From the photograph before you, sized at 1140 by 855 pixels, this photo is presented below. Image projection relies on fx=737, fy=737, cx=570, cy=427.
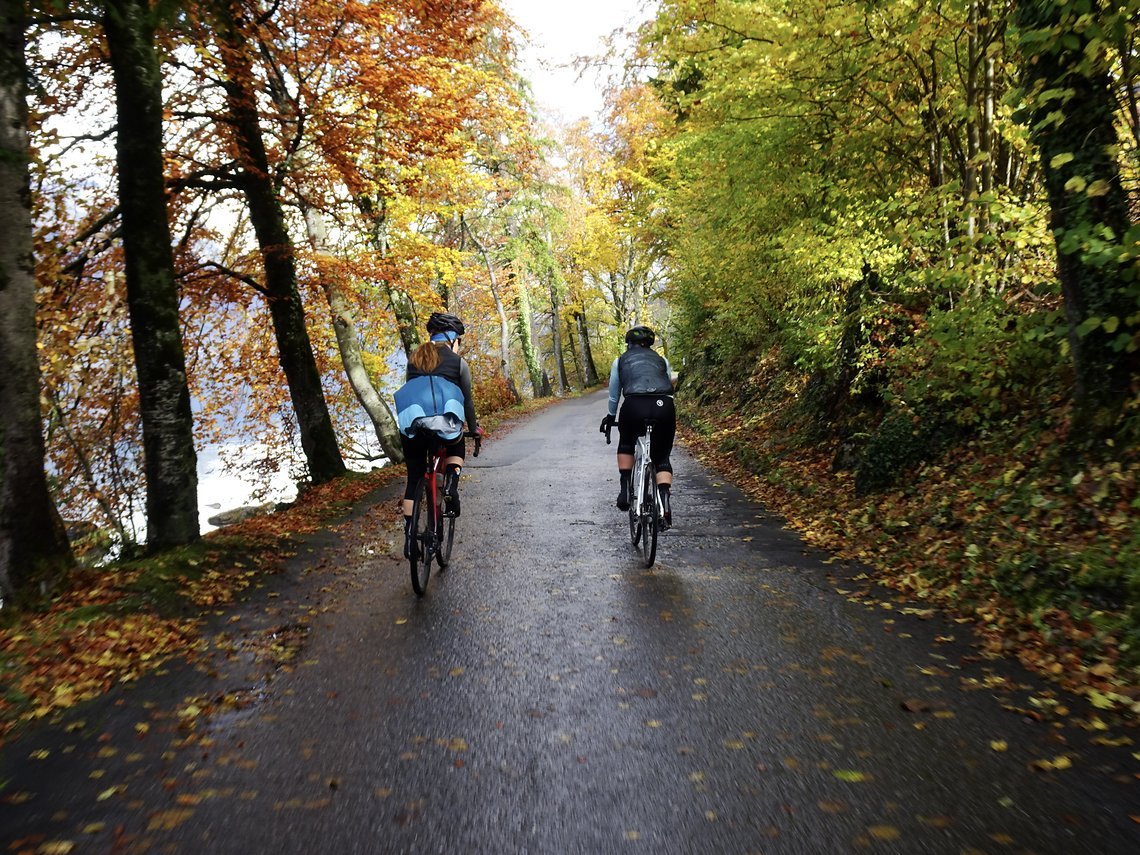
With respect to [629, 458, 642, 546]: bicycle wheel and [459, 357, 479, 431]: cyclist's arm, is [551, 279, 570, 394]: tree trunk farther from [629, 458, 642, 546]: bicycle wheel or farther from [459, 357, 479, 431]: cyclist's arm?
[459, 357, 479, 431]: cyclist's arm

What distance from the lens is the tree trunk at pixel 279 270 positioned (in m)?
11.1

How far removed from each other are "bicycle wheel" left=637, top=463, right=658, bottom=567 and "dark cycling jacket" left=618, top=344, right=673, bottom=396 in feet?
2.47

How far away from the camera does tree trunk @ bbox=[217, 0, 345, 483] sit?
11.1 metres

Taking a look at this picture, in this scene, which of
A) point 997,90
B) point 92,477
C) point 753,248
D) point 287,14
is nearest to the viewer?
point 997,90

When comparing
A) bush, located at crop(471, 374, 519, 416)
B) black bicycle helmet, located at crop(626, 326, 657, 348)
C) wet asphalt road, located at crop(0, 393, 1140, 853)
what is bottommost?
wet asphalt road, located at crop(0, 393, 1140, 853)

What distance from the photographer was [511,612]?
19.0 feet

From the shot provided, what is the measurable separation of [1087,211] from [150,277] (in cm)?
831

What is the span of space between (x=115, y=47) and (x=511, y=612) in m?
6.70

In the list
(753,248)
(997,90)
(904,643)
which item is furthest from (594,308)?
(904,643)

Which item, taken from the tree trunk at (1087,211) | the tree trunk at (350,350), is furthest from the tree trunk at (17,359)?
the tree trunk at (350,350)

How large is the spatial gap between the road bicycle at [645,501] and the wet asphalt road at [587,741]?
2.28 ft

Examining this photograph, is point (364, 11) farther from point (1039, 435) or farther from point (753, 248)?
point (1039, 435)

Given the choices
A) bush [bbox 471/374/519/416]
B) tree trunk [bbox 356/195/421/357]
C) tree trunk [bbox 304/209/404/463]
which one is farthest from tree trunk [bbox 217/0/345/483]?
bush [bbox 471/374/519/416]

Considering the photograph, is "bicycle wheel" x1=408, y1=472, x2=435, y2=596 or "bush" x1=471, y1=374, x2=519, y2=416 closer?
"bicycle wheel" x1=408, y1=472, x2=435, y2=596
